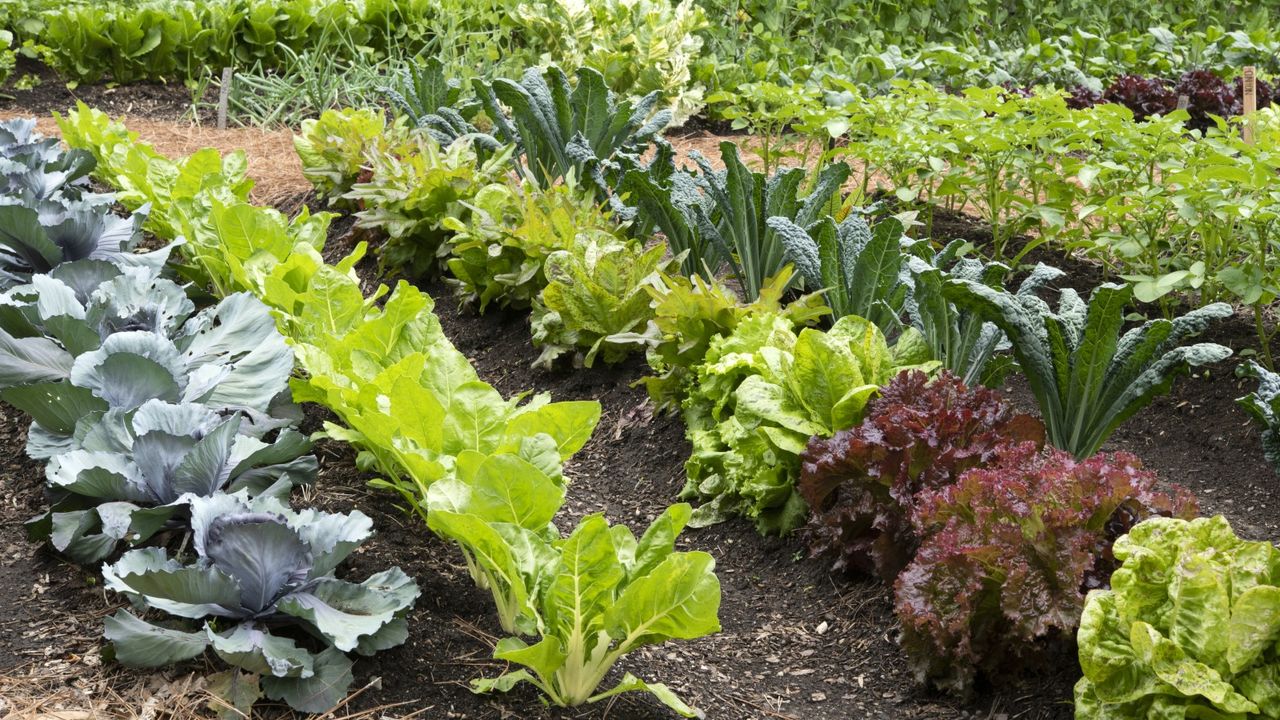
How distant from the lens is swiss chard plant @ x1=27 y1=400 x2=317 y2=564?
96.2 inches

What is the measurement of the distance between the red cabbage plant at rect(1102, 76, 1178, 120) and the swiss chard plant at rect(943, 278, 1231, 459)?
15.1 ft

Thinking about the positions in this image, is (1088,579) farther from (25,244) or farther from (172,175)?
(172,175)

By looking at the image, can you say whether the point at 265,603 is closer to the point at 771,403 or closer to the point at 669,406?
the point at 771,403

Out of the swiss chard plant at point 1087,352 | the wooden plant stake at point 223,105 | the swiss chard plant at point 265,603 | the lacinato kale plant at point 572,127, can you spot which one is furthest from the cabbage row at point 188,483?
the wooden plant stake at point 223,105

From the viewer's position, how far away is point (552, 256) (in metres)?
4.02

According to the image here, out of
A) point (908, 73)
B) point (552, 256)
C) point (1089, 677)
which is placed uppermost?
point (1089, 677)

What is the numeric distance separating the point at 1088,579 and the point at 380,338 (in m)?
1.73

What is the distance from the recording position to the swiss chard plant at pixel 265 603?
212 cm

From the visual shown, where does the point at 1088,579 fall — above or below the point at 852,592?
above

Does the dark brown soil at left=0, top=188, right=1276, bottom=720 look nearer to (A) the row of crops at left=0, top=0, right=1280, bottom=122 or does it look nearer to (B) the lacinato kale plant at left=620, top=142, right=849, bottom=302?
(B) the lacinato kale plant at left=620, top=142, right=849, bottom=302

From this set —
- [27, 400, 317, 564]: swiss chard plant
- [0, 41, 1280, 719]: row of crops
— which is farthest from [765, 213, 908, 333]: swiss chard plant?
[27, 400, 317, 564]: swiss chard plant

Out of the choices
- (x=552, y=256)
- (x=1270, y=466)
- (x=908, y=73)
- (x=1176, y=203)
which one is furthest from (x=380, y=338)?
(x=908, y=73)

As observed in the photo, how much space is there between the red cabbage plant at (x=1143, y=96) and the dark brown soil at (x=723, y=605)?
3675 millimetres

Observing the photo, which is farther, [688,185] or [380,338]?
[688,185]
